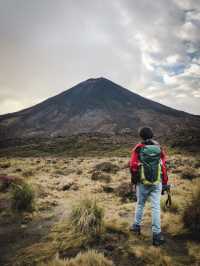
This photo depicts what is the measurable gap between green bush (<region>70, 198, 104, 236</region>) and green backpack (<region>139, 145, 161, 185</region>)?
1504 millimetres

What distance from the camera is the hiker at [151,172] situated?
16.0ft

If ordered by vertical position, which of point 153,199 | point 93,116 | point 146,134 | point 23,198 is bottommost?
point 23,198

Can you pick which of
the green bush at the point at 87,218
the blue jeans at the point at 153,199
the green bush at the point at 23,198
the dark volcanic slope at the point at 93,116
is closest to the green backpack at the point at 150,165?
the blue jeans at the point at 153,199

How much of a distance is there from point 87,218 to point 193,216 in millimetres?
2233

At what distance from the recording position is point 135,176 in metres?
5.06

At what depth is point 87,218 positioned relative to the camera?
18.4ft

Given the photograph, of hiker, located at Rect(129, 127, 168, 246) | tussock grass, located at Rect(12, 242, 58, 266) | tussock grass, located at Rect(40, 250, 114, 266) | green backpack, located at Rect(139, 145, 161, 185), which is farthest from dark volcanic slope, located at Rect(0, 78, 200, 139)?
tussock grass, located at Rect(40, 250, 114, 266)

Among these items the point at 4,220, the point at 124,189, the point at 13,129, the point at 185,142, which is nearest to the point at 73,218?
the point at 4,220

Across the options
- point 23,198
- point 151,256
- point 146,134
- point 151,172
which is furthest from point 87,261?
point 23,198

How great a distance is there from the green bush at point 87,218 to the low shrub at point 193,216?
72.5 inches

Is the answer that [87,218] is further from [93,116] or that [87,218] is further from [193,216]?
[93,116]

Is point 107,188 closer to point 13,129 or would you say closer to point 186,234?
point 186,234

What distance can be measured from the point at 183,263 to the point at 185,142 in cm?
4533

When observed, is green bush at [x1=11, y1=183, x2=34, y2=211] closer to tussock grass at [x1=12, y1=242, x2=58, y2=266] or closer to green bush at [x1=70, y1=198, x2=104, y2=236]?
green bush at [x1=70, y1=198, x2=104, y2=236]
